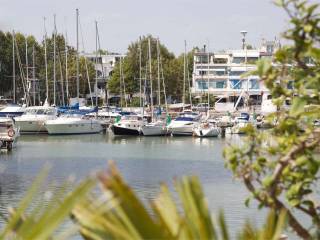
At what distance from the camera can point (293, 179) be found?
5.95 m

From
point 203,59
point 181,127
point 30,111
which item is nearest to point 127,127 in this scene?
point 181,127

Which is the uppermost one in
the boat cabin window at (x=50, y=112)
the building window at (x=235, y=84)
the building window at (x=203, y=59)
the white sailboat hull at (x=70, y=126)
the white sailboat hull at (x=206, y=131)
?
the building window at (x=203, y=59)

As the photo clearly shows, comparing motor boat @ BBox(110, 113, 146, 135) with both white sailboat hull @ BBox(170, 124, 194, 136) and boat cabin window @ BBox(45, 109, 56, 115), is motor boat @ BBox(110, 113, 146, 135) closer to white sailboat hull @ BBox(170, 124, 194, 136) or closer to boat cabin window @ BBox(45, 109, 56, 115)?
white sailboat hull @ BBox(170, 124, 194, 136)

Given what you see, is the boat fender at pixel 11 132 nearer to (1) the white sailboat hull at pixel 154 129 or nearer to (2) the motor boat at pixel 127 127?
(2) the motor boat at pixel 127 127

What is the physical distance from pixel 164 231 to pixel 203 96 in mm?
102873

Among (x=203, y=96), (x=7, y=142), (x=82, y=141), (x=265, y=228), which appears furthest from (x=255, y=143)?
(x=203, y=96)

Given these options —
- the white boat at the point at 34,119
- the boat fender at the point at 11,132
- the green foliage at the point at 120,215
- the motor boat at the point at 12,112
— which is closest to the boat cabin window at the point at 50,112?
the white boat at the point at 34,119

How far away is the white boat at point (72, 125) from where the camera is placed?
71188 mm

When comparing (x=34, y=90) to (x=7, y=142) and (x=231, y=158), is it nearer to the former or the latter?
(x=7, y=142)

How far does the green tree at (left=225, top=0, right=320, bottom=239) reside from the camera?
5773 millimetres

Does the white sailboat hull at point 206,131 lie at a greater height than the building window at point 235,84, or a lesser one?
lesser

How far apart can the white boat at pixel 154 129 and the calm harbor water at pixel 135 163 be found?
5.07 feet

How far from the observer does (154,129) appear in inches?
2869

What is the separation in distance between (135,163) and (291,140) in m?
41.2
